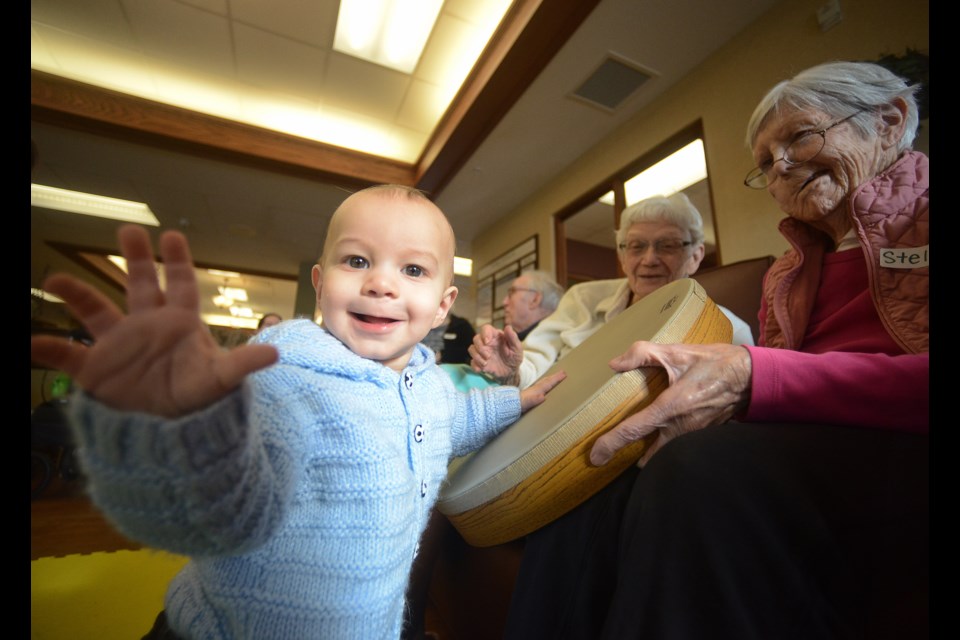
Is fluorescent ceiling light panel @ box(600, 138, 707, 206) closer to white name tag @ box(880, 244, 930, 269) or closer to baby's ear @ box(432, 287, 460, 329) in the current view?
white name tag @ box(880, 244, 930, 269)

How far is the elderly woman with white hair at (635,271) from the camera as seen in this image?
1.47 m

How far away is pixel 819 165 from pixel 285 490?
130 cm

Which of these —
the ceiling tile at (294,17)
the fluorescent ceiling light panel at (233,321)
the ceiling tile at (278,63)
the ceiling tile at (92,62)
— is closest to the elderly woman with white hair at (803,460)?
the ceiling tile at (294,17)

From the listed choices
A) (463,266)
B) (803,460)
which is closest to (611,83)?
(803,460)

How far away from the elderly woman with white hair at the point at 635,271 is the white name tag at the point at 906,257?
630mm

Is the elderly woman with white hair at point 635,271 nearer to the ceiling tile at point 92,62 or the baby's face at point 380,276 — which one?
the baby's face at point 380,276

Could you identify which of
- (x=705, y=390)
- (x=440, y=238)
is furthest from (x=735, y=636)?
(x=440, y=238)

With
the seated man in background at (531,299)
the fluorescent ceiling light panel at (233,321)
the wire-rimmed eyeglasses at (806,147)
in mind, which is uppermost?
the fluorescent ceiling light panel at (233,321)

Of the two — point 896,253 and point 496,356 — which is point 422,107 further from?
point 896,253

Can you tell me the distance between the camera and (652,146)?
2.92 meters

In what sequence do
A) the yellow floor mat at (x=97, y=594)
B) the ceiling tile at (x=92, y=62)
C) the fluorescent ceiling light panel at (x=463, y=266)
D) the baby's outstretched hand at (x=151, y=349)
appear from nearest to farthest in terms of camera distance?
1. the baby's outstretched hand at (x=151, y=349)
2. the yellow floor mat at (x=97, y=594)
3. the ceiling tile at (x=92, y=62)
4. the fluorescent ceiling light panel at (x=463, y=266)

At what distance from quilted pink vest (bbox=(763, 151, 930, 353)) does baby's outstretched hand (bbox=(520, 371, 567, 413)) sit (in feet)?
1.95

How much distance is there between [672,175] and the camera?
12.4ft
